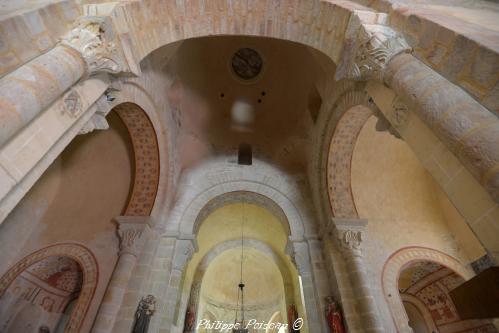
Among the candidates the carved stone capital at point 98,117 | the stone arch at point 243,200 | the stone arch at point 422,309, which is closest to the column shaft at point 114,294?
the stone arch at point 243,200

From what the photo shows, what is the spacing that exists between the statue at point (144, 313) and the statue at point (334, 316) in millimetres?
3675

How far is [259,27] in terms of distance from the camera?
3.92 metres

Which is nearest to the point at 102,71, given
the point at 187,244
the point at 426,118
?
the point at 426,118

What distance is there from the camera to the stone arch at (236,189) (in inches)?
279

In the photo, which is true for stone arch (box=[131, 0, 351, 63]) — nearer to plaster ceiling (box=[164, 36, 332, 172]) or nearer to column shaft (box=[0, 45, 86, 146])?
column shaft (box=[0, 45, 86, 146])

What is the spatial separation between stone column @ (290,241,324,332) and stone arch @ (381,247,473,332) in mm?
1604

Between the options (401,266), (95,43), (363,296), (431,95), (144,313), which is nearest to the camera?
(431,95)

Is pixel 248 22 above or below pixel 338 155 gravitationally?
below

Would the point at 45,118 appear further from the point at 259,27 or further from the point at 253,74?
the point at 253,74

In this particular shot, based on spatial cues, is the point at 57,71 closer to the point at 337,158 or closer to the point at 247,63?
the point at 337,158

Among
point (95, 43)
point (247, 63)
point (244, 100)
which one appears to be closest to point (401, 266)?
point (244, 100)

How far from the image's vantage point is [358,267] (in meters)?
5.57

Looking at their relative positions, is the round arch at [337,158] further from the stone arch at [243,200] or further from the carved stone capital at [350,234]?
the stone arch at [243,200]

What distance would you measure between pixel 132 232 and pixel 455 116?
628 cm
